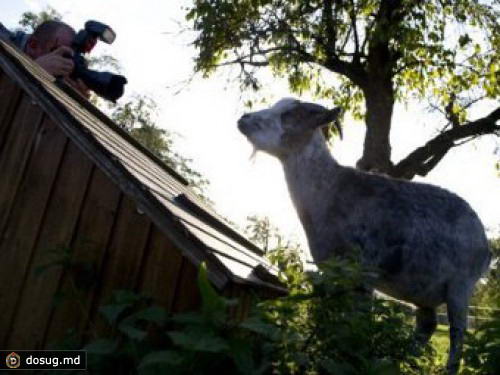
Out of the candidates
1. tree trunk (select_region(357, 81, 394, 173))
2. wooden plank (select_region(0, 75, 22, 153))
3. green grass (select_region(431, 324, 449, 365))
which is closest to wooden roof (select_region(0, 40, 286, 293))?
wooden plank (select_region(0, 75, 22, 153))

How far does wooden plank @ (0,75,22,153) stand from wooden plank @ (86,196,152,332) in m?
1.42

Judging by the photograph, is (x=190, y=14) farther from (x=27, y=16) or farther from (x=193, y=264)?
(x=27, y=16)

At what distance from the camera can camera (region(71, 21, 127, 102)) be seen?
19.0 ft

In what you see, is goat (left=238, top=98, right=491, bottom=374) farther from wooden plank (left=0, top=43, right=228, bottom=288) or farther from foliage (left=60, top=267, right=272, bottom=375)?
foliage (left=60, top=267, right=272, bottom=375)

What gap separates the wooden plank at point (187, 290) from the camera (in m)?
3.10

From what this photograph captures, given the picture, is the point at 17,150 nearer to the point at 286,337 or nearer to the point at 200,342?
the point at 200,342

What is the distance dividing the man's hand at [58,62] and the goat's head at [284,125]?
225 cm

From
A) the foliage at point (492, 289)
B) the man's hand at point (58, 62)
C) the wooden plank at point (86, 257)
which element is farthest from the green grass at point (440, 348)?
the man's hand at point (58, 62)

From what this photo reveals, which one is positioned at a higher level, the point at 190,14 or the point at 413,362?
the point at 190,14

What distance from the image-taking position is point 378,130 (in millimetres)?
13117

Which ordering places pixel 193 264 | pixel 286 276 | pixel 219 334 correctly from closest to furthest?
1. pixel 219 334
2. pixel 286 276
3. pixel 193 264

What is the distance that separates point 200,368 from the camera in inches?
87.5

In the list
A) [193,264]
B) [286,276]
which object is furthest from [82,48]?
[286,276]

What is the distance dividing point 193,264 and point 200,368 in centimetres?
101
